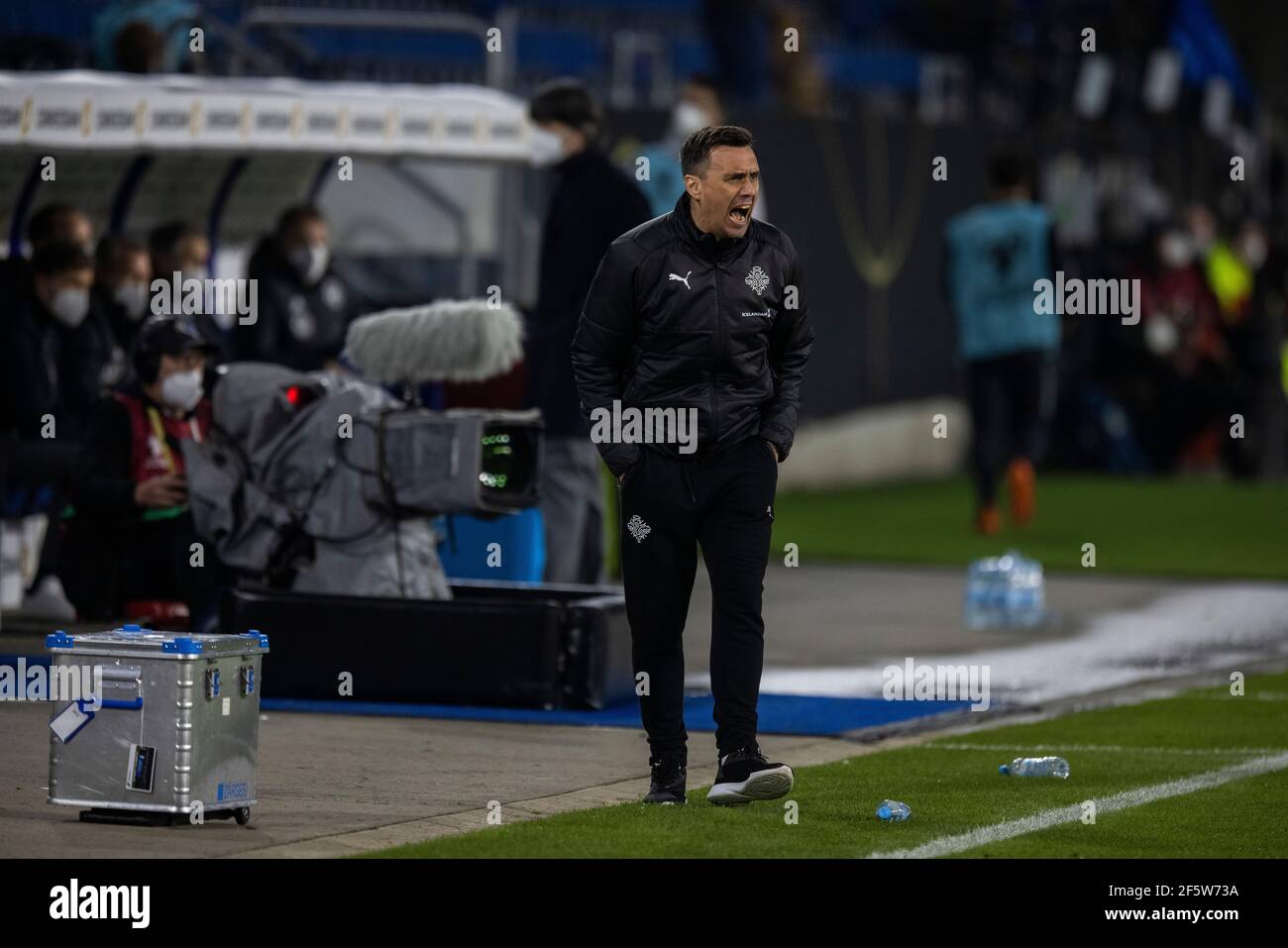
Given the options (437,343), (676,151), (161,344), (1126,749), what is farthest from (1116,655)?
(161,344)

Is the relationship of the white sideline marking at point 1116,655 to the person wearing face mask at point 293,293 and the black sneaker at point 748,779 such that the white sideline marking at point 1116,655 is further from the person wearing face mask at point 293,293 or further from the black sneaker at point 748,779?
the person wearing face mask at point 293,293

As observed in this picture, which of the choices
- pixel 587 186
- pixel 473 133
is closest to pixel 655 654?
pixel 587 186

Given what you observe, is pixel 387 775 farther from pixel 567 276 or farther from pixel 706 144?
pixel 567 276

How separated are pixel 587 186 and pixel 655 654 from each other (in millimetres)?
4899

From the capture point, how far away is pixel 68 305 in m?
13.7

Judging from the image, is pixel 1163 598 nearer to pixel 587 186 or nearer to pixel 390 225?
pixel 587 186

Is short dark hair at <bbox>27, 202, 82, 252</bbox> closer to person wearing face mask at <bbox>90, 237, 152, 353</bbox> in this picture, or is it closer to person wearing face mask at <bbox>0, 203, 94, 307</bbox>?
person wearing face mask at <bbox>0, 203, 94, 307</bbox>

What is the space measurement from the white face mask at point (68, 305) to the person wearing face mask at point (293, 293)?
70.6 inches

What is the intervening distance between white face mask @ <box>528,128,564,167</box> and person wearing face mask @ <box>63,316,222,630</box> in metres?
2.10

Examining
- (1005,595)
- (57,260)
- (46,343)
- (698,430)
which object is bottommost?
(1005,595)

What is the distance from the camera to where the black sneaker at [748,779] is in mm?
8484

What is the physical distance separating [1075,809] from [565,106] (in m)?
5.69
